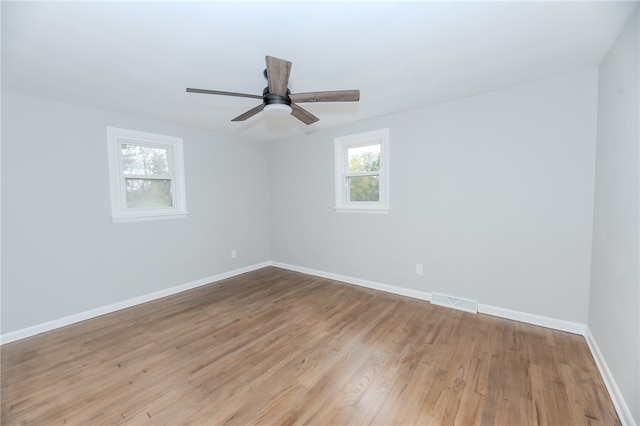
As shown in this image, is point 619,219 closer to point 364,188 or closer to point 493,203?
point 493,203

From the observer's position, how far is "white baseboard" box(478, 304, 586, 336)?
7.72 ft

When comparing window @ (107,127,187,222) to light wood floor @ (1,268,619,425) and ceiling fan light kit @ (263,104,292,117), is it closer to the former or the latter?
light wood floor @ (1,268,619,425)

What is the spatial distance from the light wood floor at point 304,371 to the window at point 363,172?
148 cm

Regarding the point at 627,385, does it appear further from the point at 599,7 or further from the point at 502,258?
the point at 599,7

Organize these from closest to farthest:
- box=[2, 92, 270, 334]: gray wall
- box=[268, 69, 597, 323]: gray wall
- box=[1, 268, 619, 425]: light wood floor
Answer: box=[1, 268, 619, 425]: light wood floor → box=[268, 69, 597, 323]: gray wall → box=[2, 92, 270, 334]: gray wall

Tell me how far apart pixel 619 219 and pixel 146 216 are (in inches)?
182

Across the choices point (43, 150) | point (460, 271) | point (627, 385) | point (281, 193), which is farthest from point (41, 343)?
point (627, 385)

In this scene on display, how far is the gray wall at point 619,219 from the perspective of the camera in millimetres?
1466

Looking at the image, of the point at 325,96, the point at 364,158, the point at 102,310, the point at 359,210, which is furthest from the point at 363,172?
the point at 102,310

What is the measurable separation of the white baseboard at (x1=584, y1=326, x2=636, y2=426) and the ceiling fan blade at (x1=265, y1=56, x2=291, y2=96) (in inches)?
113

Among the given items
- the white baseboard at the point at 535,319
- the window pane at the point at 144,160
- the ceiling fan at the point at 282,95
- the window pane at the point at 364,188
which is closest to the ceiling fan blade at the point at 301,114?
the ceiling fan at the point at 282,95

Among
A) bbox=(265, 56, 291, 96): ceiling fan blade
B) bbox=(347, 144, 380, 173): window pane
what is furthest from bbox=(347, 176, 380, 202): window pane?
bbox=(265, 56, 291, 96): ceiling fan blade

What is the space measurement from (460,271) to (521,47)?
218cm

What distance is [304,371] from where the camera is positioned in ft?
6.35
